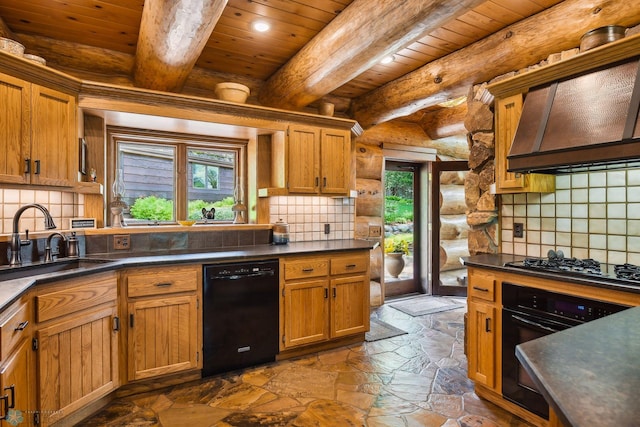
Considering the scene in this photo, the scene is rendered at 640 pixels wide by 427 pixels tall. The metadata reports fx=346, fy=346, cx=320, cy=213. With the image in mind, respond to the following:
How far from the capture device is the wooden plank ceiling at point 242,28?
2361 mm

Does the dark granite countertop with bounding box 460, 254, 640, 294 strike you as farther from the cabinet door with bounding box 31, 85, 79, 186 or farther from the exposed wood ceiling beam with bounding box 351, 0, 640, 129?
the cabinet door with bounding box 31, 85, 79, 186

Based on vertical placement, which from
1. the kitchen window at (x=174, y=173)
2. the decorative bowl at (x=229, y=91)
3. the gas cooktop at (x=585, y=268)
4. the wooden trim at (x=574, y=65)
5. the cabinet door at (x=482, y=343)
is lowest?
the cabinet door at (x=482, y=343)

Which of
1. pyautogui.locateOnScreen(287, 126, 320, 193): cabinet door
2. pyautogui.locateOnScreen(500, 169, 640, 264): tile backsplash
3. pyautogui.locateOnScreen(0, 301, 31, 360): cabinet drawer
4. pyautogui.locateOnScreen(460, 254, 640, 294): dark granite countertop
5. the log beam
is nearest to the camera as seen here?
pyautogui.locateOnScreen(0, 301, 31, 360): cabinet drawer

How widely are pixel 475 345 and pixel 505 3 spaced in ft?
7.82

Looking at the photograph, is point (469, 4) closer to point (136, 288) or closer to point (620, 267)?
point (620, 267)

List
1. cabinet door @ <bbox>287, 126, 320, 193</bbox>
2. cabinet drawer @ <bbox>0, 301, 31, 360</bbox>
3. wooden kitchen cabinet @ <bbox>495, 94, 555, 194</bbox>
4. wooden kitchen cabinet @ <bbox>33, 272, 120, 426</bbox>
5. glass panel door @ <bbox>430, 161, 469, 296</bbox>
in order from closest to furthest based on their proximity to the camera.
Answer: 1. cabinet drawer @ <bbox>0, 301, 31, 360</bbox>
2. wooden kitchen cabinet @ <bbox>33, 272, 120, 426</bbox>
3. wooden kitchen cabinet @ <bbox>495, 94, 555, 194</bbox>
4. cabinet door @ <bbox>287, 126, 320, 193</bbox>
5. glass panel door @ <bbox>430, 161, 469, 296</bbox>

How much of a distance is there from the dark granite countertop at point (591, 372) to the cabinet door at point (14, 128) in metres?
2.77

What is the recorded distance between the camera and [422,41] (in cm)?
292

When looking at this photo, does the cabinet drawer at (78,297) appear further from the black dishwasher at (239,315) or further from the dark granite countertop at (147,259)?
the black dishwasher at (239,315)

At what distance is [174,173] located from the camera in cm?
338

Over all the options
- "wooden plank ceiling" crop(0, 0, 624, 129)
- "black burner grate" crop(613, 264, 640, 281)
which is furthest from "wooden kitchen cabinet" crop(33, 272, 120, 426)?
"black burner grate" crop(613, 264, 640, 281)

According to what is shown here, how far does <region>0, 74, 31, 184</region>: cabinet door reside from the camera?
2082mm

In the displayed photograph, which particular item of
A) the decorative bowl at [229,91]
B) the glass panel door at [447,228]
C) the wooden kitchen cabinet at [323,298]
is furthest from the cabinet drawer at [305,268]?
the glass panel door at [447,228]

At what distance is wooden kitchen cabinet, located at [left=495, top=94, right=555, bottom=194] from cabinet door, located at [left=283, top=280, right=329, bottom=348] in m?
1.69
